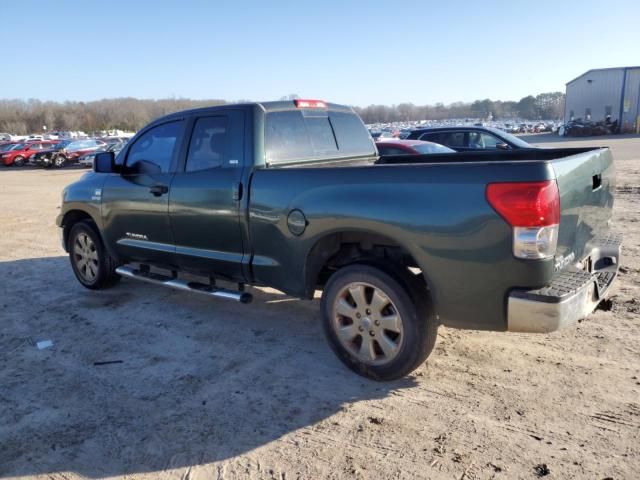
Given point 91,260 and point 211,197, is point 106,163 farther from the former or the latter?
point 211,197

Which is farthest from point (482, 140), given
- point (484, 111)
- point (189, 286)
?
point (484, 111)

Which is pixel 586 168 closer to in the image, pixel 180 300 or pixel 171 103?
pixel 180 300

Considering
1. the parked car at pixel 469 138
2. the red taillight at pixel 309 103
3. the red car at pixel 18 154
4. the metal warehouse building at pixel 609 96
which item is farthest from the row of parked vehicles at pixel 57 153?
the metal warehouse building at pixel 609 96

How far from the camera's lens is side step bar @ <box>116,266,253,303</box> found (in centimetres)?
448

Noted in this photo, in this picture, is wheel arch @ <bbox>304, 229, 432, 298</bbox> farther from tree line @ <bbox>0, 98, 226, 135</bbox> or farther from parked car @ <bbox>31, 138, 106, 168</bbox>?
tree line @ <bbox>0, 98, 226, 135</bbox>

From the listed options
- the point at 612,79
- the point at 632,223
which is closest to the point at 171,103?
the point at 612,79

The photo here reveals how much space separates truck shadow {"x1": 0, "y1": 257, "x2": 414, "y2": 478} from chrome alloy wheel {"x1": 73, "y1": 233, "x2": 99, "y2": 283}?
0.44m

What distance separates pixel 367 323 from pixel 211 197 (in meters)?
1.80

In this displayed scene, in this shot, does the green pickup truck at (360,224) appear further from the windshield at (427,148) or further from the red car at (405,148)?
the windshield at (427,148)

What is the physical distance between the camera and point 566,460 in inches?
109

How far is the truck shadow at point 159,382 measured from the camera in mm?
3078

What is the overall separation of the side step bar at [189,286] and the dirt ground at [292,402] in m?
0.39

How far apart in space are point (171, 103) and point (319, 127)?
14404cm

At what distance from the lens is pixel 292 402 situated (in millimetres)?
3510
